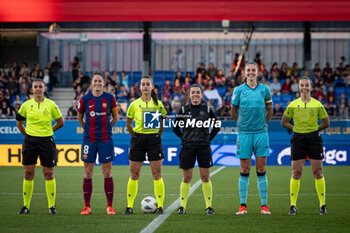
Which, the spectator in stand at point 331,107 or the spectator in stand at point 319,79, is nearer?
the spectator in stand at point 331,107

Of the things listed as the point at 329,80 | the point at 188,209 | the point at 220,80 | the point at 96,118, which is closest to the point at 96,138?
the point at 96,118

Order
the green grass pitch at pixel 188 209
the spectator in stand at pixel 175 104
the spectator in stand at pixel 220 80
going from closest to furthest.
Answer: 1. the green grass pitch at pixel 188 209
2. the spectator in stand at pixel 175 104
3. the spectator in stand at pixel 220 80

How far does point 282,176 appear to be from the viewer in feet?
45.2

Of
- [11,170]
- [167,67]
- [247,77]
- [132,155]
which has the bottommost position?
[11,170]

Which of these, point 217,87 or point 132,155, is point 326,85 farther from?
point 132,155

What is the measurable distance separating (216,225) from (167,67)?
23883 millimetres

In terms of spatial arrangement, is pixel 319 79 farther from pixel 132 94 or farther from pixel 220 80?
pixel 132 94

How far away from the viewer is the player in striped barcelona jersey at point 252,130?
7.58m

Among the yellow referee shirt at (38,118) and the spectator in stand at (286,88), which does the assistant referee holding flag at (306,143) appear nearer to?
the yellow referee shirt at (38,118)

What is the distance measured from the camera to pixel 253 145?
25.0 feet

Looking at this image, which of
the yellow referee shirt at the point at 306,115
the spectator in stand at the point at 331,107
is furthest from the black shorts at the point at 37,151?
the spectator in stand at the point at 331,107

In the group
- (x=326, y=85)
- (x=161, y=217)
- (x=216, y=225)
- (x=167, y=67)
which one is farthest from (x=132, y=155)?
(x=167, y=67)

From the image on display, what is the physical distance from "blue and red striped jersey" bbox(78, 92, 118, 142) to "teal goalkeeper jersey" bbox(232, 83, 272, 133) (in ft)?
6.22

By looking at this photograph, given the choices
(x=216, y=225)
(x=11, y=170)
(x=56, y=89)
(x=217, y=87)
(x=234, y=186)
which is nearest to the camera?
(x=216, y=225)
